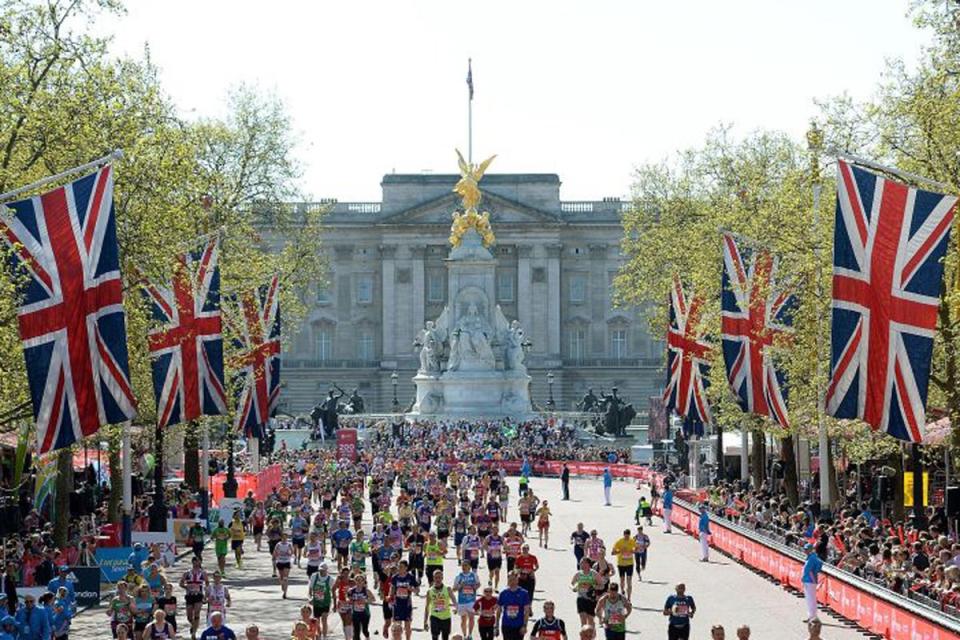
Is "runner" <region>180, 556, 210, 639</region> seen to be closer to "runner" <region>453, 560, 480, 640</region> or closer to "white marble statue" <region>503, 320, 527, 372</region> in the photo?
"runner" <region>453, 560, 480, 640</region>

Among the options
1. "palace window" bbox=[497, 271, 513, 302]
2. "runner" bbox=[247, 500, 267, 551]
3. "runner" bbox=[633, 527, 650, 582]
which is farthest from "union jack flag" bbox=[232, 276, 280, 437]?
"palace window" bbox=[497, 271, 513, 302]

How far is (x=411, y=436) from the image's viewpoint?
90.5 meters

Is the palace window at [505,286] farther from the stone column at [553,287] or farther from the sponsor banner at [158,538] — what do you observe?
the sponsor banner at [158,538]

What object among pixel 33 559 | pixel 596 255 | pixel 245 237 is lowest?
pixel 33 559

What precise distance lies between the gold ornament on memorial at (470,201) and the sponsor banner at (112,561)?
6586 cm

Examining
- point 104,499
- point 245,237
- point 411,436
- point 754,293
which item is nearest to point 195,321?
point 754,293

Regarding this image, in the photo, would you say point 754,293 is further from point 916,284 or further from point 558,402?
point 558,402

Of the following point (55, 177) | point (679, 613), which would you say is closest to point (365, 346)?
point (55, 177)

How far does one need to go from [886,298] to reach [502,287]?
4685 inches

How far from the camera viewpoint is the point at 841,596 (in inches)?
1257

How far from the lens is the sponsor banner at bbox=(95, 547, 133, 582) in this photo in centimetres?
3650

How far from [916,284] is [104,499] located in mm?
34224

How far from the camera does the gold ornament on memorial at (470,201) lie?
336ft

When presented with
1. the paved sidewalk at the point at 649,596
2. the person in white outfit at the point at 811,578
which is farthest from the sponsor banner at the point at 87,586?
the person in white outfit at the point at 811,578
